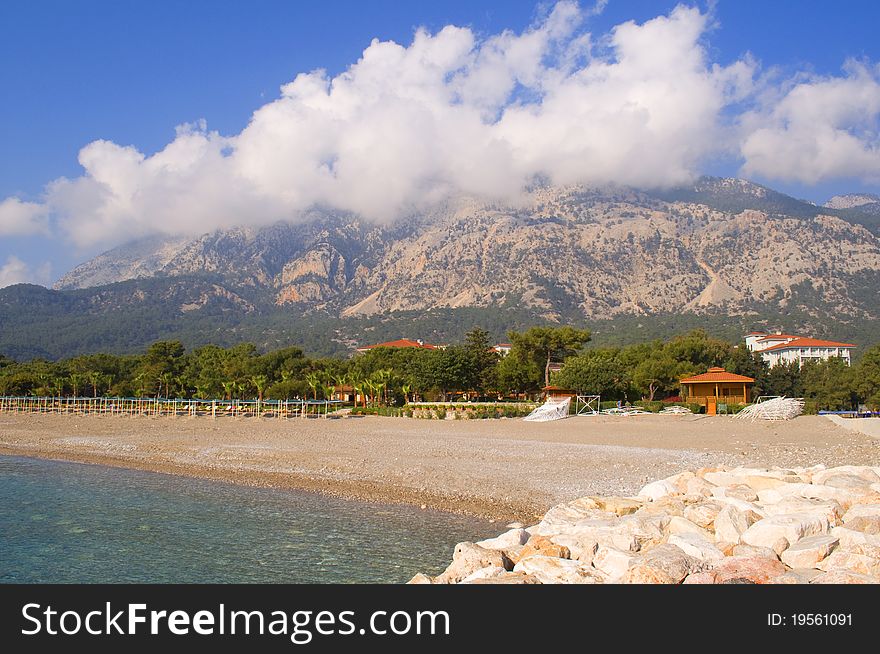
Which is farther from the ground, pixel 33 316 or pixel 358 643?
pixel 33 316

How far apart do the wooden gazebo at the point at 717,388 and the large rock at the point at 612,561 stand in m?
39.7

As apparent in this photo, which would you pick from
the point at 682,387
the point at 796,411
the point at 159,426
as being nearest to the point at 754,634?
the point at 796,411

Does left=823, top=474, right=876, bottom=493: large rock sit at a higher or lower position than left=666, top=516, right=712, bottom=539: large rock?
higher

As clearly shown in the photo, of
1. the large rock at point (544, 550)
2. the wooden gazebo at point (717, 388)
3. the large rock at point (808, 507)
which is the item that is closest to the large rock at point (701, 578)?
the large rock at point (544, 550)

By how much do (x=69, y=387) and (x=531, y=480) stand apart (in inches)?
2693

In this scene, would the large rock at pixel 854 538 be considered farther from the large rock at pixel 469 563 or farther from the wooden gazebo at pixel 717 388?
the wooden gazebo at pixel 717 388

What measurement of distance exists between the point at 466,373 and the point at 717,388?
67.3 feet

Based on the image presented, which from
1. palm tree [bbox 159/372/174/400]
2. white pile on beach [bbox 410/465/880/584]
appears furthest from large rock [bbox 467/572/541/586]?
palm tree [bbox 159/372/174/400]

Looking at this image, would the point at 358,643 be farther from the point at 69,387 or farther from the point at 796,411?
the point at 69,387

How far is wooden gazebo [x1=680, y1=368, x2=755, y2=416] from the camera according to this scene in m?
46.2

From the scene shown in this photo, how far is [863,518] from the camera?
27.7 ft

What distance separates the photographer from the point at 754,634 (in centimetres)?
573

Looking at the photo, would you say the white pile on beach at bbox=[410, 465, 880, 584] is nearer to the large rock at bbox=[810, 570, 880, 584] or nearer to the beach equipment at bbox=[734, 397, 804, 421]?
the large rock at bbox=[810, 570, 880, 584]

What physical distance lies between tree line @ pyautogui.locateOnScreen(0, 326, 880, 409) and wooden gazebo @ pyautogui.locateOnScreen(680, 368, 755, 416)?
3.86m
